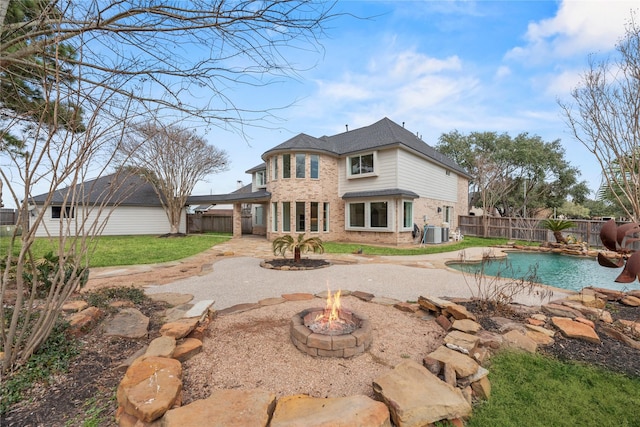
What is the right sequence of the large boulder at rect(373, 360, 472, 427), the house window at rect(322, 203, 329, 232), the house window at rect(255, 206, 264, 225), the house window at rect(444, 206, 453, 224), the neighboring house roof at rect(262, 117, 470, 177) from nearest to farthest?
the large boulder at rect(373, 360, 472, 427) → the neighboring house roof at rect(262, 117, 470, 177) → the house window at rect(322, 203, 329, 232) → the house window at rect(444, 206, 453, 224) → the house window at rect(255, 206, 264, 225)

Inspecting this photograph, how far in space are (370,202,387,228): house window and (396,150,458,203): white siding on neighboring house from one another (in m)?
1.37

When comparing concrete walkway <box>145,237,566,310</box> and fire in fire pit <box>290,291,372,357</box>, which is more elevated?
fire in fire pit <box>290,291,372,357</box>

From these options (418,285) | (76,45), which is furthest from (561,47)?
(76,45)

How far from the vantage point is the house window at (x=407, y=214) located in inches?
543

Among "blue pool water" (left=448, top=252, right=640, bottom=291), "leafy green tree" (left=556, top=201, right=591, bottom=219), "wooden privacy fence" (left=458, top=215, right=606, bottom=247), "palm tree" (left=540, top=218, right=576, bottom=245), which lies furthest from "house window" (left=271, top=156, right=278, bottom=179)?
"leafy green tree" (left=556, top=201, right=591, bottom=219)

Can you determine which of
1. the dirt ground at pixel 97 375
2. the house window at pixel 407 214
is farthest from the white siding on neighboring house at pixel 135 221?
the dirt ground at pixel 97 375

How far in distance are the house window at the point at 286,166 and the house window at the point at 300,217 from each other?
1780 mm

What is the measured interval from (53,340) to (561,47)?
40.6 ft

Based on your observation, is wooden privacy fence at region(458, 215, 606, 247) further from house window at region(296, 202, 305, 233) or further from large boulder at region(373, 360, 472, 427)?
large boulder at region(373, 360, 472, 427)

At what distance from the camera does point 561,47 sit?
24.9 feet

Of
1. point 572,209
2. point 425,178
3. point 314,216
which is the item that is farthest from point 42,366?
point 572,209

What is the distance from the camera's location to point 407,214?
14.2m

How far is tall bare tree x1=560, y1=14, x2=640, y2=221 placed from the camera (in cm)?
568

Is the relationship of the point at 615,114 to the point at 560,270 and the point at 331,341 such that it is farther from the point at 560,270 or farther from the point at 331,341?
the point at 331,341
